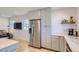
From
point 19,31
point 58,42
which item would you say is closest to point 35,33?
point 19,31

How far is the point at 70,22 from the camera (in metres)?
1.09

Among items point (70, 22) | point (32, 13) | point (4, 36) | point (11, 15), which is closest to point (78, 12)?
point (70, 22)

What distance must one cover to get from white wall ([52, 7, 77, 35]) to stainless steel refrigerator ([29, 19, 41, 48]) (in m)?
0.21

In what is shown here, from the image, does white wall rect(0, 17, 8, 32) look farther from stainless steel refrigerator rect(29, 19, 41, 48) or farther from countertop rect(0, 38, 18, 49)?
stainless steel refrigerator rect(29, 19, 41, 48)

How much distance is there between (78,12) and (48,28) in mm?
408

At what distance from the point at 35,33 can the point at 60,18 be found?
393 mm

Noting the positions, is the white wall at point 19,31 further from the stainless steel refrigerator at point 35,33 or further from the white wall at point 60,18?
the white wall at point 60,18

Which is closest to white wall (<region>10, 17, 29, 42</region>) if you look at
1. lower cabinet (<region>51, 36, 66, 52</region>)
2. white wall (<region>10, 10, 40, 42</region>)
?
white wall (<region>10, 10, 40, 42</region>)

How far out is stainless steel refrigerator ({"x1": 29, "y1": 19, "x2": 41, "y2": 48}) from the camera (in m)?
1.13

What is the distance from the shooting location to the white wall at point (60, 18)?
104cm

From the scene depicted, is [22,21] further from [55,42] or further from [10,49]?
[55,42]

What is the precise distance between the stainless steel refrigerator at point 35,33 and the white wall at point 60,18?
21 centimetres

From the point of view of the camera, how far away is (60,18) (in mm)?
1101
